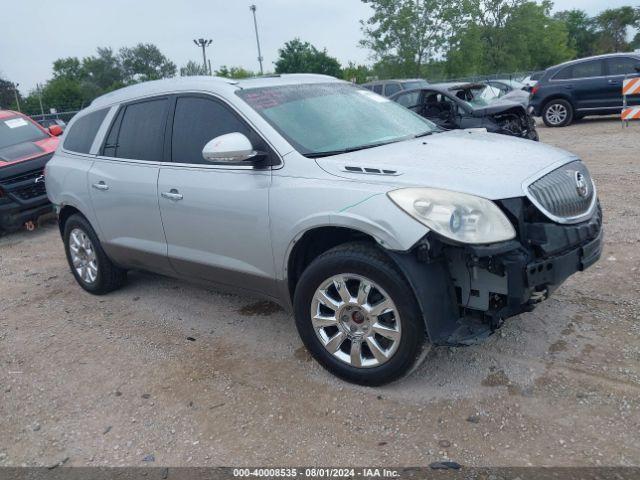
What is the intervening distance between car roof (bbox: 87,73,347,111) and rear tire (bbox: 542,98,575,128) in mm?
11936

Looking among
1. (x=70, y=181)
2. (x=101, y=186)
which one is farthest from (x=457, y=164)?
(x=70, y=181)

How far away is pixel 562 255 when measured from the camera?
302cm

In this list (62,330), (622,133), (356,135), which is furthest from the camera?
(622,133)

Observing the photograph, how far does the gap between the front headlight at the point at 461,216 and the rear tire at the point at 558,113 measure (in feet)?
43.9

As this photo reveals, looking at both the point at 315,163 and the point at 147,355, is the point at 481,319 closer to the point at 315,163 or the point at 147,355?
the point at 315,163

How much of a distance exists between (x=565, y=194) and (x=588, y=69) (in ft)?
42.2

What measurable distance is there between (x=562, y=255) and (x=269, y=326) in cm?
219

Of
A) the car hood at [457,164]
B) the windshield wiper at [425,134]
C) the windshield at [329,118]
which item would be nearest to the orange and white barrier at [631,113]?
the windshield at [329,118]

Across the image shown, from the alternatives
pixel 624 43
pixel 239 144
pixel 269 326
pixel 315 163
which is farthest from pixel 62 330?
pixel 624 43

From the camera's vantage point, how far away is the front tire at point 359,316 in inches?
119

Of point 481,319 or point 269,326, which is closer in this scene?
point 481,319

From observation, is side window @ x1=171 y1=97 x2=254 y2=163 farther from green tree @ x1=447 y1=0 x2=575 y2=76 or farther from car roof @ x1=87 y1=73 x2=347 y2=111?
green tree @ x1=447 y1=0 x2=575 y2=76

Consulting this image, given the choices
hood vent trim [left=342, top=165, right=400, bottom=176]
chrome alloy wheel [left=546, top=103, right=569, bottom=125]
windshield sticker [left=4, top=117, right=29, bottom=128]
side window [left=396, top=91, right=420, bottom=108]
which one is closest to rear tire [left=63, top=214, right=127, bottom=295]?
hood vent trim [left=342, top=165, right=400, bottom=176]

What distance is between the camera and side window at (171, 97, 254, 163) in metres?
3.85
